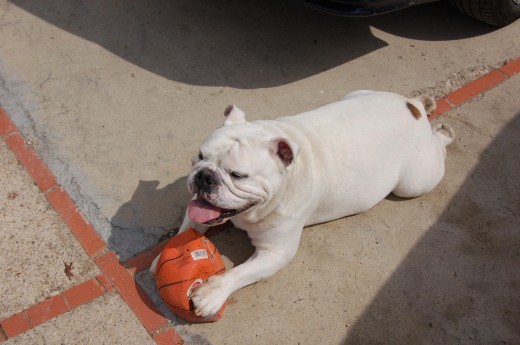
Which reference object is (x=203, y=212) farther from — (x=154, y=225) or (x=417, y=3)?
(x=417, y=3)

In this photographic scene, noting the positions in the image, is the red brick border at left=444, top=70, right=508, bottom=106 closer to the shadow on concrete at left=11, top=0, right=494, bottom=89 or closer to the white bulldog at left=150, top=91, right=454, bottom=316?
the shadow on concrete at left=11, top=0, right=494, bottom=89

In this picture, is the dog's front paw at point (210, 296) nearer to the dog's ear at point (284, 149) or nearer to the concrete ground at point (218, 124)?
the concrete ground at point (218, 124)

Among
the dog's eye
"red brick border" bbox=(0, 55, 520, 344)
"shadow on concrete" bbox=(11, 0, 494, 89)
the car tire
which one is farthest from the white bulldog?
the car tire

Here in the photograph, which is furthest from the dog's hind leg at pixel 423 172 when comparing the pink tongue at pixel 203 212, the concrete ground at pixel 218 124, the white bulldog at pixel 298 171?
the pink tongue at pixel 203 212

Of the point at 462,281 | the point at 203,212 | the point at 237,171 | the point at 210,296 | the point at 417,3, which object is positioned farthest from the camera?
the point at 417,3

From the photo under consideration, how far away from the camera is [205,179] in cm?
320

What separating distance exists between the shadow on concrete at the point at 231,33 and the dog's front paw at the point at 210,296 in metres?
2.35

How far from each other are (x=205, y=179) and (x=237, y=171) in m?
0.20

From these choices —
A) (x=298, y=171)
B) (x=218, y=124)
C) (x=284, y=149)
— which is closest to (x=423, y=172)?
(x=298, y=171)

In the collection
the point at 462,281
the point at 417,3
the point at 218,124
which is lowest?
the point at 462,281

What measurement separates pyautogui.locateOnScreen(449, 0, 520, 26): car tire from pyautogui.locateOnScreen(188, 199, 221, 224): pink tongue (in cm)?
406

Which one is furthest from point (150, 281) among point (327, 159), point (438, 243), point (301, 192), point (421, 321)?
point (438, 243)

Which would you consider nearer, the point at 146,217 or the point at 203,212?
the point at 203,212

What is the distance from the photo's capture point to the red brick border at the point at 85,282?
11.8ft
